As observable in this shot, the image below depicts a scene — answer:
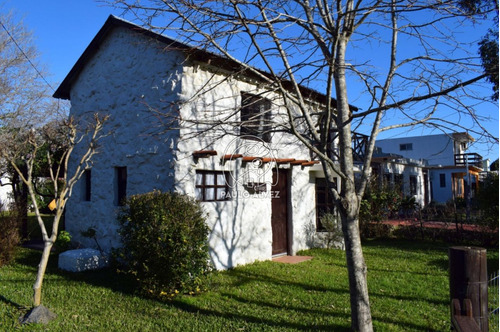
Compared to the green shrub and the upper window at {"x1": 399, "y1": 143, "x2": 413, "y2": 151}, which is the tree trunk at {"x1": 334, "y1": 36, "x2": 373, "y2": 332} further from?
the upper window at {"x1": 399, "y1": 143, "x2": 413, "y2": 151}

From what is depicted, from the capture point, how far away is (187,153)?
7.91 meters

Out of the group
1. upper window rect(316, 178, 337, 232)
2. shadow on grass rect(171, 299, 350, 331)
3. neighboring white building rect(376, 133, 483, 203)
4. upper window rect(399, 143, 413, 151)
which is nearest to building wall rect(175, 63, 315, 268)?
upper window rect(316, 178, 337, 232)

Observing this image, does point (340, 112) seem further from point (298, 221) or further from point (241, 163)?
point (298, 221)

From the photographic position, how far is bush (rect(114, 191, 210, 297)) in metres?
6.08

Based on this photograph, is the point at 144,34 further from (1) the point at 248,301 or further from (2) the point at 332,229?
(2) the point at 332,229

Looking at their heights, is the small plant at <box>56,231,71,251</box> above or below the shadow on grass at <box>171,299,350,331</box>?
above

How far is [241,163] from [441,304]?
4.93 meters

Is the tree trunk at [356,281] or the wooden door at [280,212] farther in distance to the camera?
the wooden door at [280,212]

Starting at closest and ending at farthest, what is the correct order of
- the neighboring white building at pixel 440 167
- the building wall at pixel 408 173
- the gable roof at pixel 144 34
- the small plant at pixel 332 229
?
the gable roof at pixel 144 34, the small plant at pixel 332 229, the building wall at pixel 408 173, the neighboring white building at pixel 440 167

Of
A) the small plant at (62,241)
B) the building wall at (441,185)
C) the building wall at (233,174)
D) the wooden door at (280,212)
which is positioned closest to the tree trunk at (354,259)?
the building wall at (233,174)

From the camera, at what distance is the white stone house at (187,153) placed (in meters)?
8.00

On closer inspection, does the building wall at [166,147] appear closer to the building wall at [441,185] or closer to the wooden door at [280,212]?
the wooden door at [280,212]

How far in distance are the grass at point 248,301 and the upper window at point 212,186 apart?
163 centimetres

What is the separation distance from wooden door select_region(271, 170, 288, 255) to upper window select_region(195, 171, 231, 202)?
66.4 inches
